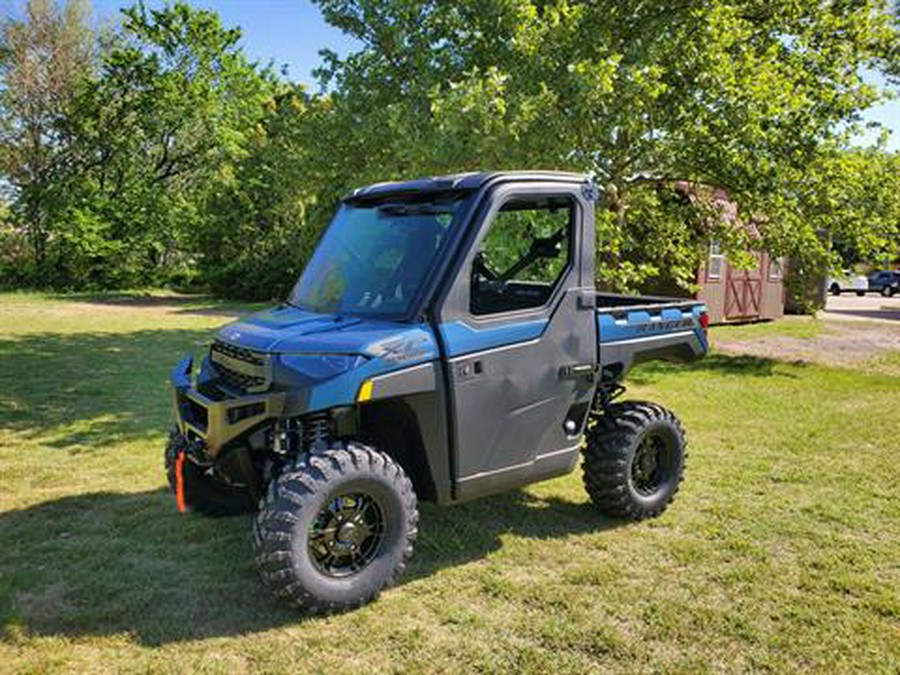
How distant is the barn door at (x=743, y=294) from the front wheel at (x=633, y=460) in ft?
59.6

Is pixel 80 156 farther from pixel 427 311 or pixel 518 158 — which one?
pixel 427 311

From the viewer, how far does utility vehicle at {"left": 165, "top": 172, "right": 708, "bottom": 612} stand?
3748 millimetres

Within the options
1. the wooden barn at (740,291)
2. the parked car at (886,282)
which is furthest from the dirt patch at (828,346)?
the parked car at (886,282)

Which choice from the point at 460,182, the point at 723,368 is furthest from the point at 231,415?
the point at 723,368

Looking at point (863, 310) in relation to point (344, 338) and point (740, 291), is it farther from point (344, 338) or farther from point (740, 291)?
point (344, 338)

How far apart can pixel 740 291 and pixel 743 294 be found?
0.21m

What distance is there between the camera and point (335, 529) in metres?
3.88

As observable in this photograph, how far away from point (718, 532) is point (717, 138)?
24.3 feet

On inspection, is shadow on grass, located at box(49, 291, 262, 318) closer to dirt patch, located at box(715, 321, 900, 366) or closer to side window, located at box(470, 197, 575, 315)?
dirt patch, located at box(715, 321, 900, 366)

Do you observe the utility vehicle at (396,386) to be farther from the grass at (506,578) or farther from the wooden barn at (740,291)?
the wooden barn at (740,291)

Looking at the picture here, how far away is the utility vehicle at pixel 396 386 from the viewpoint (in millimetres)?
3748

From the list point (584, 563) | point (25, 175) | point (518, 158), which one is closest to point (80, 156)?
point (25, 175)

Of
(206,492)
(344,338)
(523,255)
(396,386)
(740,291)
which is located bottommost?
(206,492)

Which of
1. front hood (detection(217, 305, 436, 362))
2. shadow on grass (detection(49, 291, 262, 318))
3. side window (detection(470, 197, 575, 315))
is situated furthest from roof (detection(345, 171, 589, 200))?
shadow on grass (detection(49, 291, 262, 318))
